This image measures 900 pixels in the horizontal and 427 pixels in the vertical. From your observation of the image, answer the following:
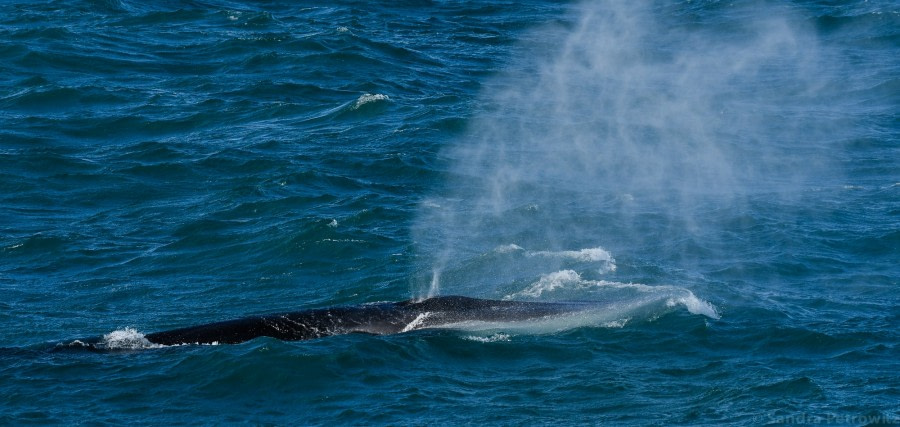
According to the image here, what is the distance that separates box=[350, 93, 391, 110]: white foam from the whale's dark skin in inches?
952

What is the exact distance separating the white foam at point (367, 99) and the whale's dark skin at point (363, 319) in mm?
24181

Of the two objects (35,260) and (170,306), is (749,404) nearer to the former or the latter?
(170,306)

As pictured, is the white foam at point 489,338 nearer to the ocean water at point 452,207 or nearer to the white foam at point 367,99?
the ocean water at point 452,207

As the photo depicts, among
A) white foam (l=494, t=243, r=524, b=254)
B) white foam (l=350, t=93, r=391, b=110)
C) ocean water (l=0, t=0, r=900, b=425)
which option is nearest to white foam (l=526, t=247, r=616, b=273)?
ocean water (l=0, t=0, r=900, b=425)

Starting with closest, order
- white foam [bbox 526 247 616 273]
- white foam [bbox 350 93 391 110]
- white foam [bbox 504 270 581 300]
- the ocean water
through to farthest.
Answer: the ocean water < white foam [bbox 504 270 581 300] < white foam [bbox 526 247 616 273] < white foam [bbox 350 93 391 110]

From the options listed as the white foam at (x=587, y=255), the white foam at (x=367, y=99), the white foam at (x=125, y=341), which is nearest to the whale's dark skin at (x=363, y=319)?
the white foam at (x=125, y=341)

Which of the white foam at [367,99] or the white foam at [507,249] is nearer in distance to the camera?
the white foam at [507,249]

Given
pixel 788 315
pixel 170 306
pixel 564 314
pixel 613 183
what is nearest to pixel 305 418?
pixel 564 314

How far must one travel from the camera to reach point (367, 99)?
51656 millimetres

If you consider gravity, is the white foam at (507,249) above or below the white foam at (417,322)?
below

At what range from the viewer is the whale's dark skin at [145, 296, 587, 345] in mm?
26406

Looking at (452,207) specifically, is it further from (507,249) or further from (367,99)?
(367,99)

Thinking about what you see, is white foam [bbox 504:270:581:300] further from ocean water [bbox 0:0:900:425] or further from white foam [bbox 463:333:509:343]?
white foam [bbox 463:333:509:343]

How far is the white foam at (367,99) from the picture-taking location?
51.1 metres
